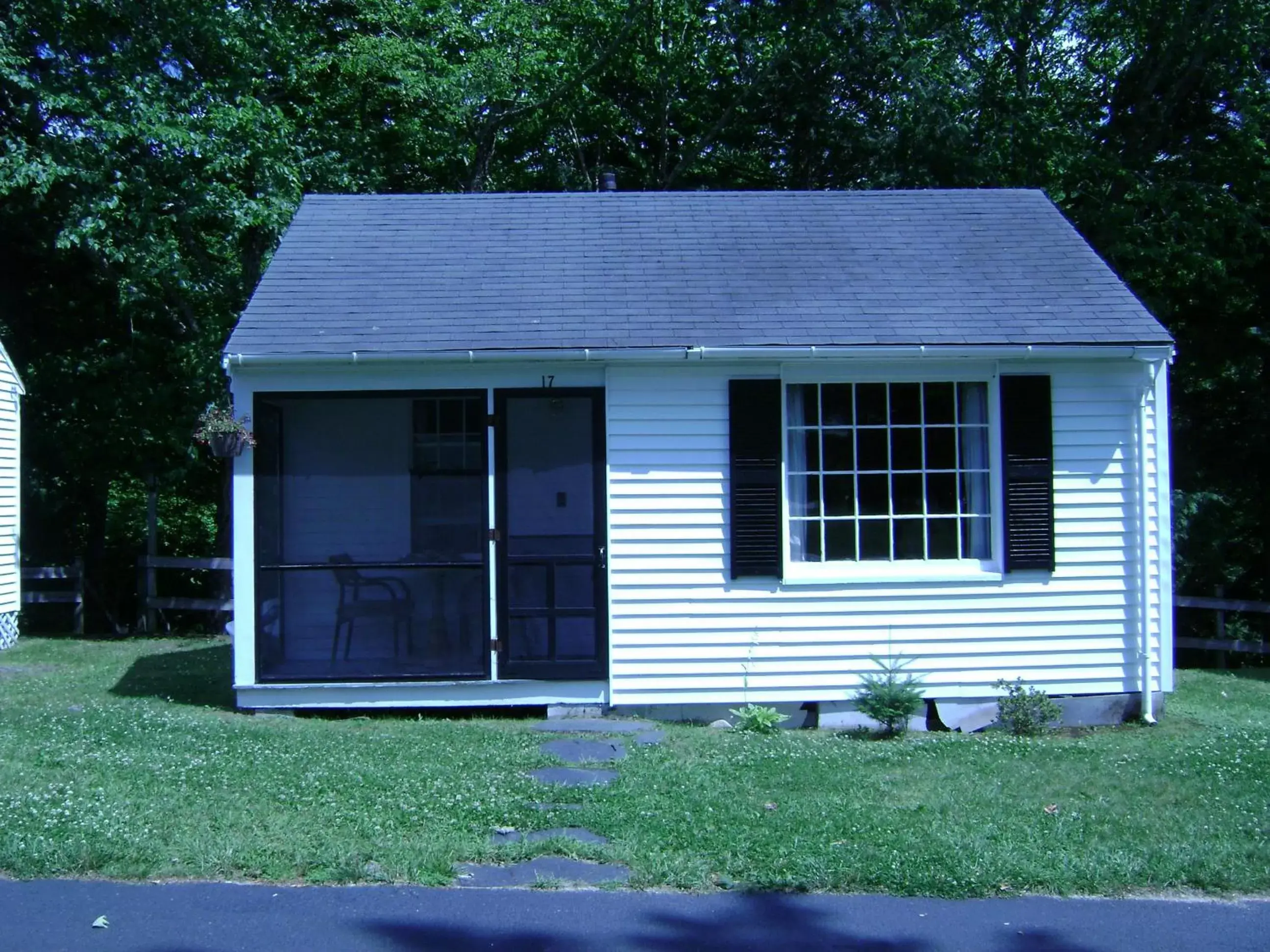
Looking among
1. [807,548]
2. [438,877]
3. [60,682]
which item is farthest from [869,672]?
[60,682]

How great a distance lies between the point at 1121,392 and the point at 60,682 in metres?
9.34

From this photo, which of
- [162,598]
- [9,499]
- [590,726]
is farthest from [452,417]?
[162,598]

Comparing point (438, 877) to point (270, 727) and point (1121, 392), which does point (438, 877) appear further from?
point (1121, 392)

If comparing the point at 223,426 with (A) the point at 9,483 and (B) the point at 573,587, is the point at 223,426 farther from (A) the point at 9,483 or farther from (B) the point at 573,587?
(A) the point at 9,483

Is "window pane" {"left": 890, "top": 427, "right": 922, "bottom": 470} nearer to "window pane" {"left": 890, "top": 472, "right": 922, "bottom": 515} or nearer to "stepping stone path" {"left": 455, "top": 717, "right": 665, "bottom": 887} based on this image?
"window pane" {"left": 890, "top": 472, "right": 922, "bottom": 515}

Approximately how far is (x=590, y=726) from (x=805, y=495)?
2333 mm

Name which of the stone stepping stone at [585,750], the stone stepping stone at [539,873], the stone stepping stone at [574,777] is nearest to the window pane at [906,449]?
the stone stepping stone at [585,750]

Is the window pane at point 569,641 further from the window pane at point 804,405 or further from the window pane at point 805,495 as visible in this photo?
the window pane at point 804,405

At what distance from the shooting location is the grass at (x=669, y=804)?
18.2 ft

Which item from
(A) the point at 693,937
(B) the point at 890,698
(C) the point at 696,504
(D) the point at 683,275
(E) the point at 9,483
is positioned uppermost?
(D) the point at 683,275

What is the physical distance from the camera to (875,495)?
9398mm

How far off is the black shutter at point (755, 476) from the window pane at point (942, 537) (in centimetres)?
122

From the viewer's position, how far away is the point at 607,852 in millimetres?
5781

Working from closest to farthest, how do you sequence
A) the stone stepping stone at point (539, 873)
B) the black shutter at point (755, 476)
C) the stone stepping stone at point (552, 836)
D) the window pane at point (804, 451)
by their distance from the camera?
the stone stepping stone at point (539, 873)
the stone stepping stone at point (552, 836)
the black shutter at point (755, 476)
the window pane at point (804, 451)
